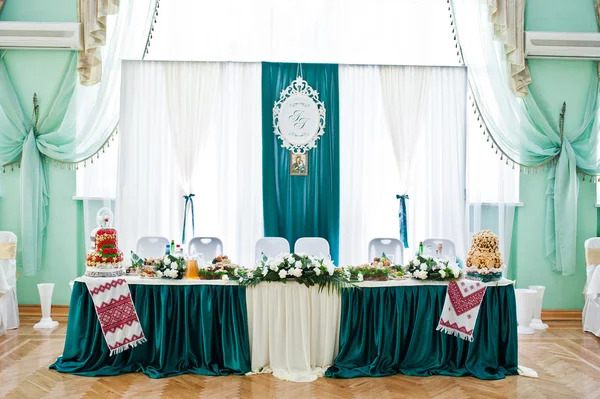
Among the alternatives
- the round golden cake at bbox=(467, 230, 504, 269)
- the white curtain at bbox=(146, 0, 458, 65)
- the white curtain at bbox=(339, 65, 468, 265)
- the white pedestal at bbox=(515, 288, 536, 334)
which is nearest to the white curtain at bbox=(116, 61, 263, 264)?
the white curtain at bbox=(146, 0, 458, 65)

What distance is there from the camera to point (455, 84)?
20.5 ft

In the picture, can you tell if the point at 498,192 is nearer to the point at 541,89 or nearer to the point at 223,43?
the point at 541,89

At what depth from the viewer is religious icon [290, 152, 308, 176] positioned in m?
6.15

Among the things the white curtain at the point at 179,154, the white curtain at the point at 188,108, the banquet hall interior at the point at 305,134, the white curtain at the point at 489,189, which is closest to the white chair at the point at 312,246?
the banquet hall interior at the point at 305,134

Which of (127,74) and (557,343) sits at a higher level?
(127,74)

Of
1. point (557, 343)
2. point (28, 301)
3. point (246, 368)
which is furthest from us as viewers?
point (28, 301)

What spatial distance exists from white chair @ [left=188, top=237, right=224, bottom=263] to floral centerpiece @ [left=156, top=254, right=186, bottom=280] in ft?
4.23

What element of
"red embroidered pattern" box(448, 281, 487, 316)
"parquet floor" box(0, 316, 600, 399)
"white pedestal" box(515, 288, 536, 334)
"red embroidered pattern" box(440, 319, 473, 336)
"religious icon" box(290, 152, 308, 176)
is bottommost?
"parquet floor" box(0, 316, 600, 399)

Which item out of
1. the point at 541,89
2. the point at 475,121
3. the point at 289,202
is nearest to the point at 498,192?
the point at 475,121

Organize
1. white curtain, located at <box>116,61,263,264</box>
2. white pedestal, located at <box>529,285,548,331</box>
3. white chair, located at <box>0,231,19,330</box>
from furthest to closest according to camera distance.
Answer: white curtain, located at <box>116,61,263,264</box>, white pedestal, located at <box>529,285,548,331</box>, white chair, located at <box>0,231,19,330</box>

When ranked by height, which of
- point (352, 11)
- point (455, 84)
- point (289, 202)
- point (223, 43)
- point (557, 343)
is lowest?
point (557, 343)

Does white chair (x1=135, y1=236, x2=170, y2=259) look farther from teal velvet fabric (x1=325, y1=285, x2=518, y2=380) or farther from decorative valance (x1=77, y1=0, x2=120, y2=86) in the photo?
teal velvet fabric (x1=325, y1=285, x2=518, y2=380)

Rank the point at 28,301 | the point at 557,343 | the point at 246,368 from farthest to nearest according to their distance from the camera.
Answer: the point at 28,301 < the point at 557,343 < the point at 246,368

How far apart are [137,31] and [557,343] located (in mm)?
5552
